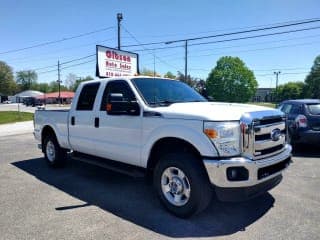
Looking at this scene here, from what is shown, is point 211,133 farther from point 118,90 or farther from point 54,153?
point 54,153

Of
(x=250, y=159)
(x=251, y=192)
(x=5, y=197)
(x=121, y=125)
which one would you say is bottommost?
(x=5, y=197)

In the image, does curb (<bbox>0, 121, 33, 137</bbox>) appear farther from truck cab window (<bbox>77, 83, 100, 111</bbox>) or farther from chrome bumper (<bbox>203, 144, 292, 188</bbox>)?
chrome bumper (<bbox>203, 144, 292, 188</bbox>)

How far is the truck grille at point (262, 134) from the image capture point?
3.69 m

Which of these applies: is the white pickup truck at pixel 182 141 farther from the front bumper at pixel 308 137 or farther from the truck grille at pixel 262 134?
the front bumper at pixel 308 137

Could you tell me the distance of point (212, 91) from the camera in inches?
3108

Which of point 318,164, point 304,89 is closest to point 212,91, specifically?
point 304,89

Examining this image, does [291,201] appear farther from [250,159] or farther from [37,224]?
[37,224]

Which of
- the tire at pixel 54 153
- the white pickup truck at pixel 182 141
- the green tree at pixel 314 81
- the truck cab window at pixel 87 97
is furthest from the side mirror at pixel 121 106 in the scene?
the green tree at pixel 314 81

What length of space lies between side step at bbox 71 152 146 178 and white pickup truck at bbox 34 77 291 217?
0.06ft

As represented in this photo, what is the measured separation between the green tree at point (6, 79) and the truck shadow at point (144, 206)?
11204cm

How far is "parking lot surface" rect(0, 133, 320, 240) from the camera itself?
3658 millimetres

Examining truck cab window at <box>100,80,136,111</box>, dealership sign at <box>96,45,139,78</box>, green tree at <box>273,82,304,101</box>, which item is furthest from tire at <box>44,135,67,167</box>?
green tree at <box>273,82,304,101</box>

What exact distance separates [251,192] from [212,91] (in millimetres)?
A: 76773

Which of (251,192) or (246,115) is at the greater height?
(246,115)
